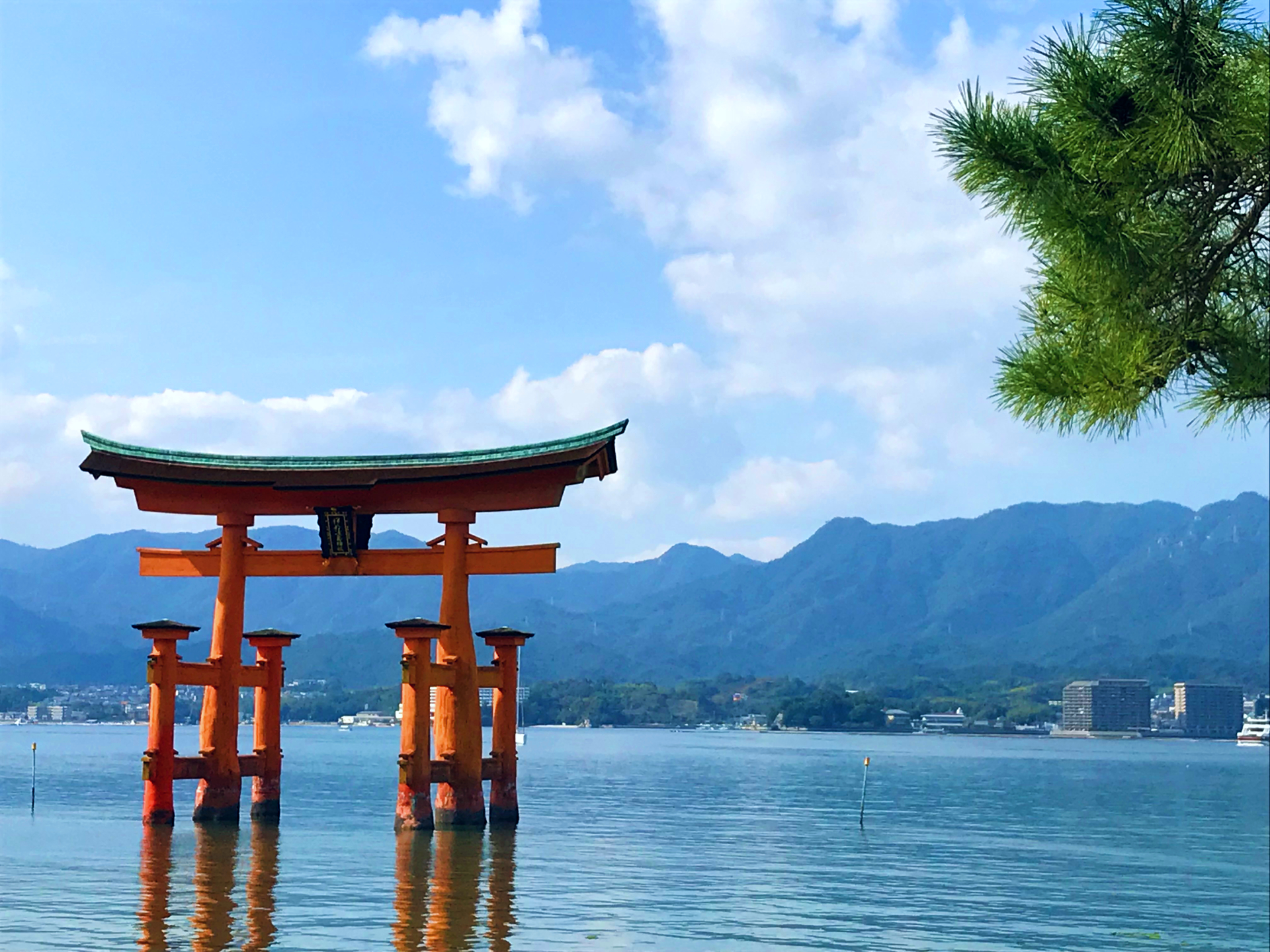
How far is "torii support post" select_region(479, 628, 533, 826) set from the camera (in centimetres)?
2602

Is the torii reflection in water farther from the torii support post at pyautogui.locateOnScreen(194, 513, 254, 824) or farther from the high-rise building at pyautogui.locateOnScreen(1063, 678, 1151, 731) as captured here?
the high-rise building at pyautogui.locateOnScreen(1063, 678, 1151, 731)

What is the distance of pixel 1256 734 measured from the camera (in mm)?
169625

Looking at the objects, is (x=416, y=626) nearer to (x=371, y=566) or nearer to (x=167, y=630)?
(x=371, y=566)

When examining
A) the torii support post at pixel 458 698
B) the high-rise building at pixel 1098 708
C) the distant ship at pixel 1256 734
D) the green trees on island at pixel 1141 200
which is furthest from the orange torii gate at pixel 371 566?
the high-rise building at pixel 1098 708

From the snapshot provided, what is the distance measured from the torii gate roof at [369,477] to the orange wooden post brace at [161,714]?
105 inches

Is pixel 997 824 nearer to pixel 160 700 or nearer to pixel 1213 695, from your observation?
pixel 160 700

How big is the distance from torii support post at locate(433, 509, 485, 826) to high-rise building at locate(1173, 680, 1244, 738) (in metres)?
189

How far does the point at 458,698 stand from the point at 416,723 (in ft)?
4.90

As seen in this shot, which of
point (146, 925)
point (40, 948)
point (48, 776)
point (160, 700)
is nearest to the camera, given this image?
point (40, 948)

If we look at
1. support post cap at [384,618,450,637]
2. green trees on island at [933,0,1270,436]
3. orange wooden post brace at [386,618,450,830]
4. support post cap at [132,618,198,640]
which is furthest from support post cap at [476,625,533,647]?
green trees on island at [933,0,1270,436]

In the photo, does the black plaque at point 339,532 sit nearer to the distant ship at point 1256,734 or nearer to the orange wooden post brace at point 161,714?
the orange wooden post brace at point 161,714

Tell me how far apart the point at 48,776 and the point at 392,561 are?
41.0 m

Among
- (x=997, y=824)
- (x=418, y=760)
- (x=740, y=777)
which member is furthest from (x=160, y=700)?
(x=740, y=777)

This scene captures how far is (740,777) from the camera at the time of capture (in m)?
75.1
